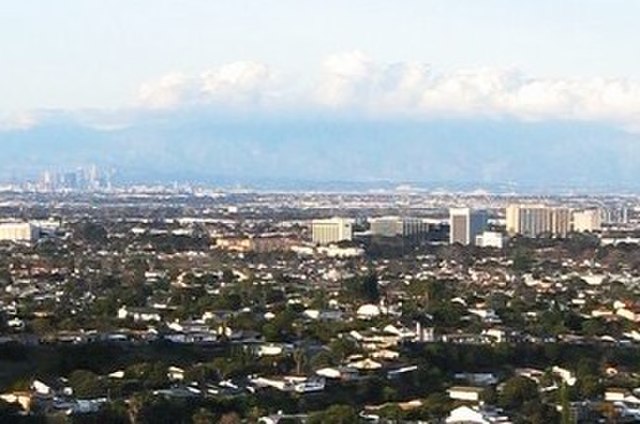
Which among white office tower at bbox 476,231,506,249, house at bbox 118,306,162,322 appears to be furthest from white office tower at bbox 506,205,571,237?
house at bbox 118,306,162,322

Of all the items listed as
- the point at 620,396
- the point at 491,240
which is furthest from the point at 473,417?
the point at 491,240

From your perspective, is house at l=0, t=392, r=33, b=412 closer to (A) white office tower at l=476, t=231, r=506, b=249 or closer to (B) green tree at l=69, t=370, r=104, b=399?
(B) green tree at l=69, t=370, r=104, b=399

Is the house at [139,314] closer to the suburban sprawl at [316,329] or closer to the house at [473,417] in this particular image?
the suburban sprawl at [316,329]

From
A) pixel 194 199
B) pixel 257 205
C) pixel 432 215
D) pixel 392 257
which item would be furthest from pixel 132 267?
pixel 194 199

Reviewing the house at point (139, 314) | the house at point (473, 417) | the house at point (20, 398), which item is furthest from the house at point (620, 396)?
the house at point (139, 314)

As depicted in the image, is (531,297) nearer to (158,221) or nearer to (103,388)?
(103,388)

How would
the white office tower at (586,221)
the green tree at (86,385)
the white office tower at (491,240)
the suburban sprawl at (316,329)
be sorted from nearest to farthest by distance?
1. the suburban sprawl at (316,329)
2. the green tree at (86,385)
3. the white office tower at (491,240)
4. the white office tower at (586,221)
